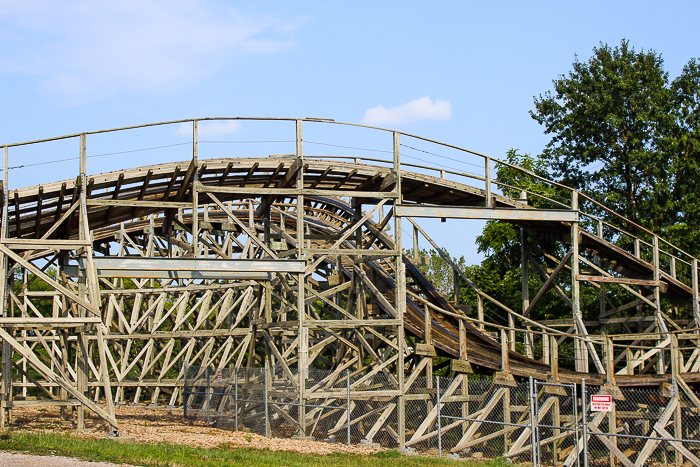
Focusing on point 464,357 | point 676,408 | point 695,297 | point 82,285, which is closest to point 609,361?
point 676,408

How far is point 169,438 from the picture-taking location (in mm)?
13969

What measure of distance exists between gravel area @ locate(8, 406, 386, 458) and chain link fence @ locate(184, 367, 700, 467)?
72 cm

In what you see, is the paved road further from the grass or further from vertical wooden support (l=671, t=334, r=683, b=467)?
vertical wooden support (l=671, t=334, r=683, b=467)

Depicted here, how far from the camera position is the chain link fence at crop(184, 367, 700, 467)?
48.4 ft

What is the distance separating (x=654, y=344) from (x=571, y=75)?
13.3 m

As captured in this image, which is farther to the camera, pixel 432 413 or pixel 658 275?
pixel 658 275

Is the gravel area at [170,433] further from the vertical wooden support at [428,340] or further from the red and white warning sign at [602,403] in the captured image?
the red and white warning sign at [602,403]

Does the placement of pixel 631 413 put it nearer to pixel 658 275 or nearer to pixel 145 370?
pixel 658 275

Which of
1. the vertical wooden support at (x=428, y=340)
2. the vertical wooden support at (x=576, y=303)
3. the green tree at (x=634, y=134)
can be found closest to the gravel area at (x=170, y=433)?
the vertical wooden support at (x=428, y=340)

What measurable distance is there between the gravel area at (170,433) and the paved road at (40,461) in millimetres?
A: 2833

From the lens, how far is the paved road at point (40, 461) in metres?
9.73

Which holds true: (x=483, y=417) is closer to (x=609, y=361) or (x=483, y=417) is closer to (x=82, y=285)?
(x=609, y=361)

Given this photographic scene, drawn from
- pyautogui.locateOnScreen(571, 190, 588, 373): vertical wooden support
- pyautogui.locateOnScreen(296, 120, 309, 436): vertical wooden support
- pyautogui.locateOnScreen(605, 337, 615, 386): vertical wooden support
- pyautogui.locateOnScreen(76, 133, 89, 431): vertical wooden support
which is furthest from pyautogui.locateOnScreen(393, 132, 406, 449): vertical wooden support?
pyautogui.locateOnScreen(76, 133, 89, 431): vertical wooden support

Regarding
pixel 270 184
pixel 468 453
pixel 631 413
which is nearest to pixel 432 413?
pixel 468 453
